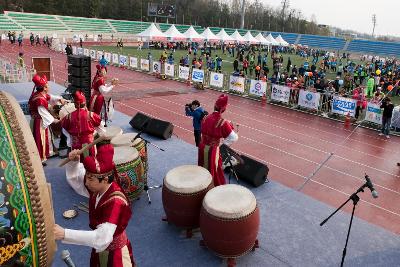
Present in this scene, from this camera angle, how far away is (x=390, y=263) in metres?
5.46

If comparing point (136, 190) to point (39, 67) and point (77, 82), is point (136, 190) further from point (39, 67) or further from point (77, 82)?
point (39, 67)

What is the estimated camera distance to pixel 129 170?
20.6 feet

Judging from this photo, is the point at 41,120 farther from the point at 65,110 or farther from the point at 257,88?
the point at 257,88

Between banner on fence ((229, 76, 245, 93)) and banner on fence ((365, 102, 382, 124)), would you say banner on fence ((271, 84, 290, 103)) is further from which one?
banner on fence ((365, 102, 382, 124))

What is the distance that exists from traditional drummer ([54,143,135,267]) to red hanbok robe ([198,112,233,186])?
3.06 m

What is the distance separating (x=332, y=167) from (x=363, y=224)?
3.40 metres

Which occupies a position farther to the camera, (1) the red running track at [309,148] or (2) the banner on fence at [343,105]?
(2) the banner on fence at [343,105]

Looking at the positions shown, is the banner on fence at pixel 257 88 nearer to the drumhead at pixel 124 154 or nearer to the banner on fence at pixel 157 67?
the banner on fence at pixel 157 67

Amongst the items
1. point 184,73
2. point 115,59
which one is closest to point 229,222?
point 184,73

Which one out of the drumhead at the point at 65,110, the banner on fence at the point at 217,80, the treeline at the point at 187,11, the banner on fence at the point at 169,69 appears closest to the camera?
the drumhead at the point at 65,110

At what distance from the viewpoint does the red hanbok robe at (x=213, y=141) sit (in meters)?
6.11

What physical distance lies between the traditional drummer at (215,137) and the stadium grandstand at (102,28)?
4890 cm

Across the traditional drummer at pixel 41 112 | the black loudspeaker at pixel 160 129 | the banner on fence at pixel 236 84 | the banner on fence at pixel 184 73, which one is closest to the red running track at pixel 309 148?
the banner on fence at pixel 236 84

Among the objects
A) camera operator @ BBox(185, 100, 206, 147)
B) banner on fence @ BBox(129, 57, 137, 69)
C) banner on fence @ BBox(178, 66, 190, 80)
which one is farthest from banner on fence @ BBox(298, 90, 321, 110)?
banner on fence @ BBox(129, 57, 137, 69)
